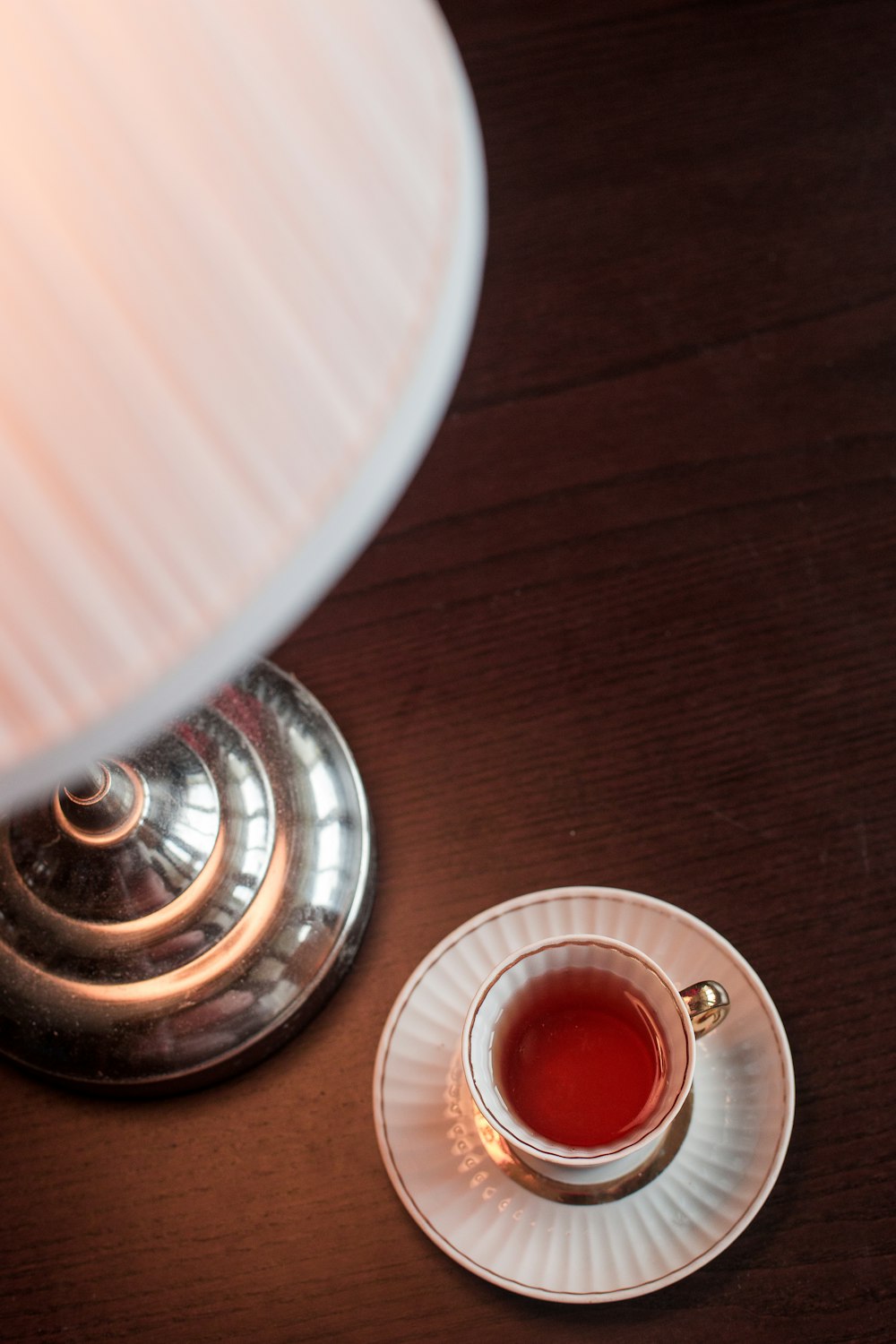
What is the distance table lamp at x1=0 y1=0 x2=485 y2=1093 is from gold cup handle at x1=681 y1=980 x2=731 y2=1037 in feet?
0.75

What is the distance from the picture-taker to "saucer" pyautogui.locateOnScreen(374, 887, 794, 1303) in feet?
1.22

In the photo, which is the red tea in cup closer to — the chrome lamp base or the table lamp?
the chrome lamp base

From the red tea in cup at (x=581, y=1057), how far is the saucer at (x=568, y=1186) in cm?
2

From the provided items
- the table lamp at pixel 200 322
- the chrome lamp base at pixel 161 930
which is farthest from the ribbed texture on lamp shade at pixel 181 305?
the chrome lamp base at pixel 161 930

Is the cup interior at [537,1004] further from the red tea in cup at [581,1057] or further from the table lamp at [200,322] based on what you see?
the table lamp at [200,322]

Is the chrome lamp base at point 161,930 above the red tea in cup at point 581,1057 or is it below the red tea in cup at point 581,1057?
above

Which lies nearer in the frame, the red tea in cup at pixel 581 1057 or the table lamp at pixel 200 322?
the table lamp at pixel 200 322

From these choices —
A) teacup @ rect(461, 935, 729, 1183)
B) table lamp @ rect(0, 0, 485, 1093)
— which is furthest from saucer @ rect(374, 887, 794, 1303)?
table lamp @ rect(0, 0, 485, 1093)

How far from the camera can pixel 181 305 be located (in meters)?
0.16

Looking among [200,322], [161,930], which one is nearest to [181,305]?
[200,322]

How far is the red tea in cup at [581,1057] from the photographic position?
1.22 feet

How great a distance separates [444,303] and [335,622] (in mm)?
295

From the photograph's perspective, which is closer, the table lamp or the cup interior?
the table lamp

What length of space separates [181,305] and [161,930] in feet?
0.89
